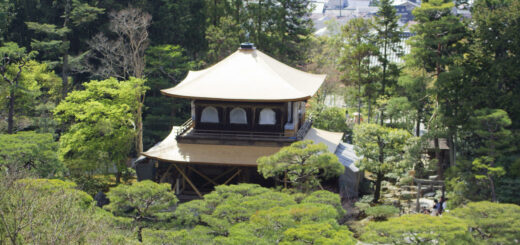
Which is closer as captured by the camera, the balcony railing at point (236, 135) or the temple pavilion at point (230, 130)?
the temple pavilion at point (230, 130)

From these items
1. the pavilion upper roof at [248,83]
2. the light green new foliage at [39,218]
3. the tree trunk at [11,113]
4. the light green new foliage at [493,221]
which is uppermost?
the pavilion upper roof at [248,83]

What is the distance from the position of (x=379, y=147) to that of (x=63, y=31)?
19.7 metres

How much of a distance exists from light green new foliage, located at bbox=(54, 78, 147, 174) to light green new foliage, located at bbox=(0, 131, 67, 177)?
2.47 meters

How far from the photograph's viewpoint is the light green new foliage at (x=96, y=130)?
2309cm

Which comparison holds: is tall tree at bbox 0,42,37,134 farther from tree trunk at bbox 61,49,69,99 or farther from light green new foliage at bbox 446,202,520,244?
light green new foliage at bbox 446,202,520,244

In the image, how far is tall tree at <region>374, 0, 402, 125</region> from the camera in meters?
30.2

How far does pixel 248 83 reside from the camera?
74.4 feet

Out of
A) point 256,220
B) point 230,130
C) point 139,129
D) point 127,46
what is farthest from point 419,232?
point 127,46

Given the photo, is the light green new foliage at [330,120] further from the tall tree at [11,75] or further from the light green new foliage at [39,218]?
the light green new foliage at [39,218]

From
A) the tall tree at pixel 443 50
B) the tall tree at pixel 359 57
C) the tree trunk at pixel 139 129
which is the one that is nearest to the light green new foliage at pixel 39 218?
the tree trunk at pixel 139 129

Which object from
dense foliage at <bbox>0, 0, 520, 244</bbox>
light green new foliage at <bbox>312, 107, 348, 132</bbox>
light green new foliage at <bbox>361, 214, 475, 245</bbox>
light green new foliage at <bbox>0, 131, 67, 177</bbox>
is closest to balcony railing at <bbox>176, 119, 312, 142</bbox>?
dense foliage at <bbox>0, 0, 520, 244</bbox>

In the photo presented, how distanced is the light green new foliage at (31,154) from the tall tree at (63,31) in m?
10.7

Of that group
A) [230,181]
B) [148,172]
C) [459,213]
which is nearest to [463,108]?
[459,213]

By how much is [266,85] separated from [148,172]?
268 inches
